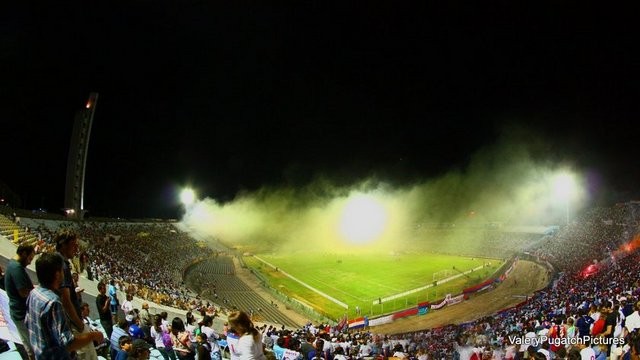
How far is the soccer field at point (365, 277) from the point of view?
116 ft

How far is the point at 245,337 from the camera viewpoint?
4.09 metres

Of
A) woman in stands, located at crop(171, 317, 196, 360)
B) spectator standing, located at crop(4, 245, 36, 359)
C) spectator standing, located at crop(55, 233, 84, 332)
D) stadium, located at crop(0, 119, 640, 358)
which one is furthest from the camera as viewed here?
stadium, located at crop(0, 119, 640, 358)

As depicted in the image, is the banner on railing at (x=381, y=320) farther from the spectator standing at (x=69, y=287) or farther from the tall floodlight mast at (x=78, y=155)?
the tall floodlight mast at (x=78, y=155)

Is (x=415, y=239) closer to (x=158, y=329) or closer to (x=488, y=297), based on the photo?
(x=488, y=297)

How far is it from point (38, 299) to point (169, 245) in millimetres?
50467

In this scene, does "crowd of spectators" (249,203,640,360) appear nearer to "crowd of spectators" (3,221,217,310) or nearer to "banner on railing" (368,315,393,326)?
"crowd of spectators" (3,221,217,310)

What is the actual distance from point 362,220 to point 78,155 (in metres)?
60.8

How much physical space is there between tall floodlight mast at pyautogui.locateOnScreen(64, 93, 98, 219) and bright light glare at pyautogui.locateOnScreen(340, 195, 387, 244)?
5264cm

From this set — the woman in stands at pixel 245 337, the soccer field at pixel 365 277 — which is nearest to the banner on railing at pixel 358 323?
the soccer field at pixel 365 277

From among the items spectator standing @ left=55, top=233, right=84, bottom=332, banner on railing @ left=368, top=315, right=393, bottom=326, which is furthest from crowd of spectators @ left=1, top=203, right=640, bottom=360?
spectator standing @ left=55, top=233, right=84, bottom=332

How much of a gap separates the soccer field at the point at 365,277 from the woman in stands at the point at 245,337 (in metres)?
28.3

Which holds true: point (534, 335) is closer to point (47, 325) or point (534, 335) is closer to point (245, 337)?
point (245, 337)

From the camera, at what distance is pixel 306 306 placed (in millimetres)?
32750

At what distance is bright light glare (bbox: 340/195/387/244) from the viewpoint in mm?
88606
